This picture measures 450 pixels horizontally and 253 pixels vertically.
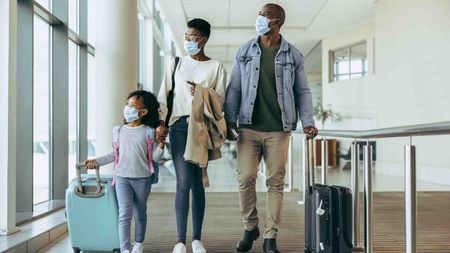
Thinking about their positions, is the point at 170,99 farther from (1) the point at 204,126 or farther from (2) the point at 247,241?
(2) the point at 247,241

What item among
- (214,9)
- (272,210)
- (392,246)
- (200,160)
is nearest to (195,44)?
(200,160)

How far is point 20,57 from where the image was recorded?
4.43 meters

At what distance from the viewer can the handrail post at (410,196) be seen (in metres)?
2.51

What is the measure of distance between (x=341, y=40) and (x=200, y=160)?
1276 centimetres

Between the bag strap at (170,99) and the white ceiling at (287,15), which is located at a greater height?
the white ceiling at (287,15)

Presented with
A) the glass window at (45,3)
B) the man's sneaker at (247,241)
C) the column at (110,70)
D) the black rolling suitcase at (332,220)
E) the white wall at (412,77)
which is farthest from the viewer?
the white wall at (412,77)

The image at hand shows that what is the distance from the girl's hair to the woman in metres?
0.07

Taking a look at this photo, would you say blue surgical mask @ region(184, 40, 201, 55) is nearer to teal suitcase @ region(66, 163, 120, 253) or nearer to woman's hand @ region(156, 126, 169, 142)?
woman's hand @ region(156, 126, 169, 142)

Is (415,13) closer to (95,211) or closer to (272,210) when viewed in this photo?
(272,210)

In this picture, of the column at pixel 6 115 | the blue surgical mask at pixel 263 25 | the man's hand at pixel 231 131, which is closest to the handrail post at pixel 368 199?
the man's hand at pixel 231 131

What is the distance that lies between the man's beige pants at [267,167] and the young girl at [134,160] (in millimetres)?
577

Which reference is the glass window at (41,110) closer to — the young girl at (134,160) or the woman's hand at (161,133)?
the young girl at (134,160)

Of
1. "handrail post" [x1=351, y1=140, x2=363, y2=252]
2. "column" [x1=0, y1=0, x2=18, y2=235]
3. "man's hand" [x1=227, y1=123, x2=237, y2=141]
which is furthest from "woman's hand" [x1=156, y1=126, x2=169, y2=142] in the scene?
"handrail post" [x1=351, y1=140, x2=363, y2=252]

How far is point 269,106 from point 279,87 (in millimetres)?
146
